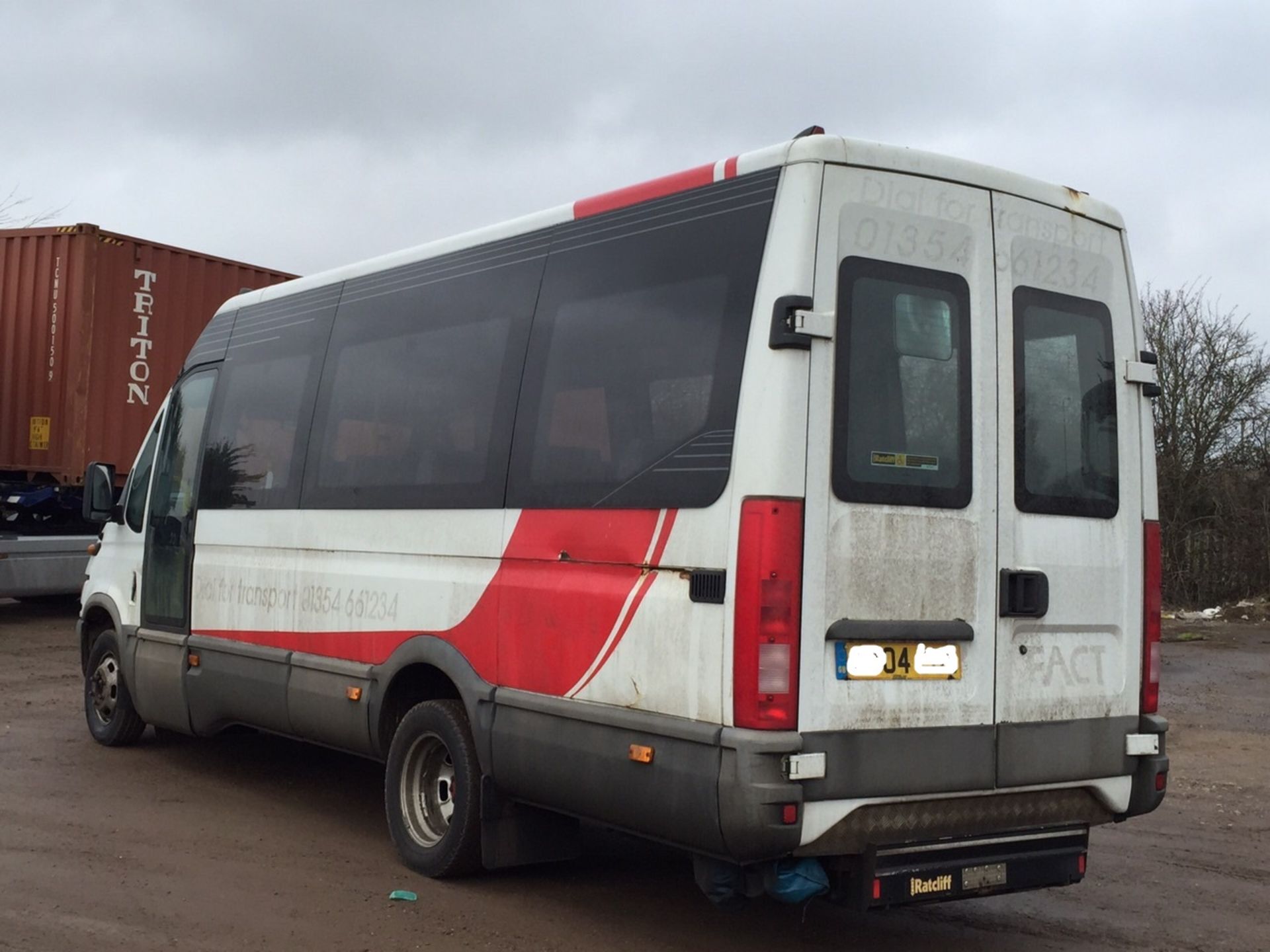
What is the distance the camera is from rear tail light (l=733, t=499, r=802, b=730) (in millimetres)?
4672

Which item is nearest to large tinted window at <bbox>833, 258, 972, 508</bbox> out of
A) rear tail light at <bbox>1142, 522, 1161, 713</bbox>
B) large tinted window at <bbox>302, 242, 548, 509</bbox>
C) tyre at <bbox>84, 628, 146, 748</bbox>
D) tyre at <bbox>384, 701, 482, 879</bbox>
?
rear tail light at <bbox>1142, 522, 1161, 713</bbox>

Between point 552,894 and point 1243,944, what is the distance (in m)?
2.82

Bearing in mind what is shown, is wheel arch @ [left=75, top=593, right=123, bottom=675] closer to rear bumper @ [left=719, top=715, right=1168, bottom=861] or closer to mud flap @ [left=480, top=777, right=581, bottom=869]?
mud flap @ [left=480, top=777, right=581, bottom=869]

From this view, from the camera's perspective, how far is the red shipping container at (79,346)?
16.8m

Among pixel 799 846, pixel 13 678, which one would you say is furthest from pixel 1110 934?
pixel 13 678

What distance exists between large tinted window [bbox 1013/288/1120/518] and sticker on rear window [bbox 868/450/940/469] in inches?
16.1

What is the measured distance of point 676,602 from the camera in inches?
196

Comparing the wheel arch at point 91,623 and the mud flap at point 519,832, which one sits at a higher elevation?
the wheel arch at point 91,623

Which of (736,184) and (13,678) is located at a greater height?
(736,184)

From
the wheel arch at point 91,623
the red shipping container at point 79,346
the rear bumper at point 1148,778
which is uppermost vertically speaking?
the red shipping container at point 79,346

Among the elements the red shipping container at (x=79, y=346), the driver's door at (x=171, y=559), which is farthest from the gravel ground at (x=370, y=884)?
the red shipping container at (x=79, y=346)

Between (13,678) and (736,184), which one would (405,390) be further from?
(13,678)

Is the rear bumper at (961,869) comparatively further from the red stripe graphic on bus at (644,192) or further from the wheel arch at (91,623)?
the wheel arch at (91,623)

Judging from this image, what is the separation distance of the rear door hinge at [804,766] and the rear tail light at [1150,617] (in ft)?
5.39
